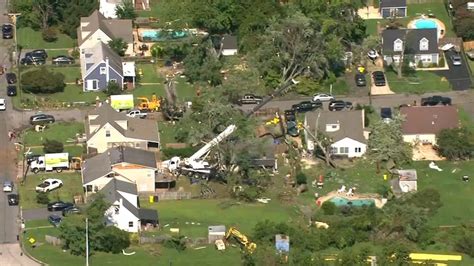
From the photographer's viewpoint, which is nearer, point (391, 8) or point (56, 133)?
point (56, 133)

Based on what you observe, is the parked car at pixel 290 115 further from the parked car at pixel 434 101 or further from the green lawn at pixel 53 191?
the green lawn at pixel 53 191

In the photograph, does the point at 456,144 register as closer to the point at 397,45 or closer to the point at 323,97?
the point at 323,97

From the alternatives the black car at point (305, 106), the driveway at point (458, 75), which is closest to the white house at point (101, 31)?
the black car at point (305, 106)

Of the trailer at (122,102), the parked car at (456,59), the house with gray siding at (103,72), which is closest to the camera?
the trailer at (122,102)

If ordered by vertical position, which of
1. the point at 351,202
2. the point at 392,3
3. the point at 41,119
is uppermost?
the point at 392,3

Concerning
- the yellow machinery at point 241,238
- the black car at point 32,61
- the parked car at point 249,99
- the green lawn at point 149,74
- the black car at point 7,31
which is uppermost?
the black car at point 7,31

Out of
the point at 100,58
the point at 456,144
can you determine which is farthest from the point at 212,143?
the point at 100,58
